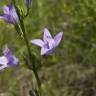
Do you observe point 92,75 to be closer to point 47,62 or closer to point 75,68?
point 75,68

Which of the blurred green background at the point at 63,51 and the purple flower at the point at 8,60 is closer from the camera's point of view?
the purple flower at the point at 8,60

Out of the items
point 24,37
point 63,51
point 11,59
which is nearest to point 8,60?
point 11,59

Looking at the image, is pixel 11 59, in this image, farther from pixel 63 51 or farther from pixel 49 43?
pixel 63 51

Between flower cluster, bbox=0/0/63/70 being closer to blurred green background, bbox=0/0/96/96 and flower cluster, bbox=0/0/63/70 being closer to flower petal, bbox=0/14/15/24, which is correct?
flower petal, bbox=0/14/15/24

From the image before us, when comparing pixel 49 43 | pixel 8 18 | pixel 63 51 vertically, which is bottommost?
pixel 49 43

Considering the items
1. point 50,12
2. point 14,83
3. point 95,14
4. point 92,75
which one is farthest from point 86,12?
point 14,83

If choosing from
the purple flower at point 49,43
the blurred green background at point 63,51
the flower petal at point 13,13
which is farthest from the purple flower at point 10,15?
the blurred green background at point 63,51

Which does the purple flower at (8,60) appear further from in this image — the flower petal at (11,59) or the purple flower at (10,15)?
the purple flower at (10,15)

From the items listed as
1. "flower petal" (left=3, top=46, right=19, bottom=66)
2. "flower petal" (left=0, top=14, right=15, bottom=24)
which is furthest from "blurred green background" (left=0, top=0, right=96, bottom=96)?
"flower petal" (left=0, top=14, right=15, bottom=24)
